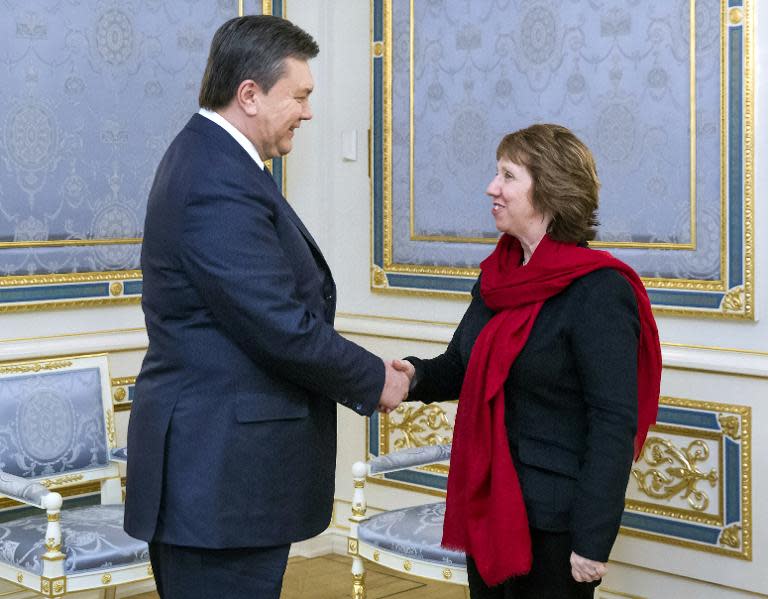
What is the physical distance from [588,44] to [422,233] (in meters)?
0.94

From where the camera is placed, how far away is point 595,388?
80.1 inches

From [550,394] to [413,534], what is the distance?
49.7 inches

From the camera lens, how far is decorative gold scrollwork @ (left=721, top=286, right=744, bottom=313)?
10.9ft

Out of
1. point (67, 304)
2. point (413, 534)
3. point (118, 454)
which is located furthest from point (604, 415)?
point (67, 304)

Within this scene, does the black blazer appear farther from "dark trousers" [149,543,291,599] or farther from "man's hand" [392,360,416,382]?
"dark trousers" [149,543,291,599]

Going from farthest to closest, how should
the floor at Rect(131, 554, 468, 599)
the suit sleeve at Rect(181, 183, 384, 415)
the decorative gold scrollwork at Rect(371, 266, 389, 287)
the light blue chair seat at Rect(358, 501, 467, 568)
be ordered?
the decorative gold scrollwork at Rect(371, 266, 389, 287)
the floor at Rect(131, 554, 468, 599)
the light blue chair seat at Rect(358, 501, 467, 568)
the suit sleeve at Rect(181, 183, 384, 415)

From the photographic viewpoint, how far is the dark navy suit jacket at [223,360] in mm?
1974

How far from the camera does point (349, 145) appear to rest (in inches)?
173

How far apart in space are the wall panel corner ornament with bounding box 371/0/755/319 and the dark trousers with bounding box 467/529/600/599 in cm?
146

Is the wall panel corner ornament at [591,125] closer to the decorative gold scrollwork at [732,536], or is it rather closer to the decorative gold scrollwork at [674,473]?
the decorative gold scrollwork at [674,473]

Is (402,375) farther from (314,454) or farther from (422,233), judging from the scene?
(422,233)

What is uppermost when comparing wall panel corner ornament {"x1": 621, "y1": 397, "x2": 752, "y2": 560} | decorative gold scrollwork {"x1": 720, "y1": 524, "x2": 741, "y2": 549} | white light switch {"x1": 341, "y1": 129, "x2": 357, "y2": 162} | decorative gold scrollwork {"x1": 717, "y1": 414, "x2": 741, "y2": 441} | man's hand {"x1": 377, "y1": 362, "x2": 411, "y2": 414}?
white light switch {"x1": 341, "y1": 129, "x2": 357, "y2": 162}

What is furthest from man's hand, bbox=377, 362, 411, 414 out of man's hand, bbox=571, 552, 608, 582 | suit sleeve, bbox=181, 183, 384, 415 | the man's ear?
the man's ear

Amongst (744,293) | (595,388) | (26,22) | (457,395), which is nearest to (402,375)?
(457,395)
